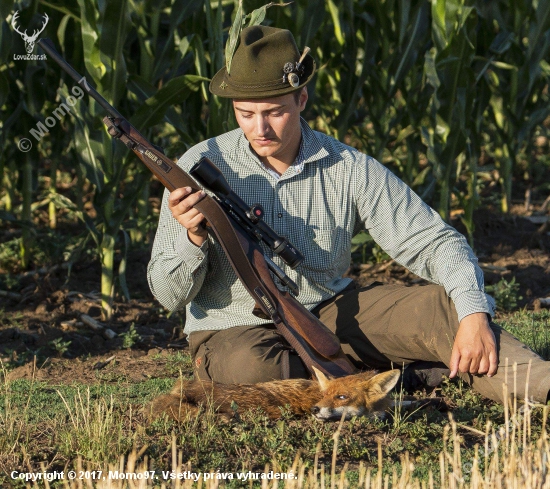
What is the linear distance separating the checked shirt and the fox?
59 cm

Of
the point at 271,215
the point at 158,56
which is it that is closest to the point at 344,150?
the point at 271,215

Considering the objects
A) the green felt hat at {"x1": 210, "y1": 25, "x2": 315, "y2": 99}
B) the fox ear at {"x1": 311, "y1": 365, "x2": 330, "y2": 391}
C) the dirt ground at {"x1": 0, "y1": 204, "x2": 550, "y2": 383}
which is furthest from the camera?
the dirt ground at {"x1": 0, "y1": 204, "x2": 550, "y2": 383}

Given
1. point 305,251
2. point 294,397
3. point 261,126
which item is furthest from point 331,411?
point 261,126

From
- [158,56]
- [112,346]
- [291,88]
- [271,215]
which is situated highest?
[158,56]

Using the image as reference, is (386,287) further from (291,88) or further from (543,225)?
(543,225)

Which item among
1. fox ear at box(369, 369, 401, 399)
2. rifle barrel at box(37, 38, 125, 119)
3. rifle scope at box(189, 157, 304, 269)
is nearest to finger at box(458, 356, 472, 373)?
fox ear at box(369, 369, 401, 399)

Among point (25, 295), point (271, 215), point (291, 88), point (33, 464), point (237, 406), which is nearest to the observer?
point (33, 464)

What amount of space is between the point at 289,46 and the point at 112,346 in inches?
109

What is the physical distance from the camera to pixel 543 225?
9531 millimetres

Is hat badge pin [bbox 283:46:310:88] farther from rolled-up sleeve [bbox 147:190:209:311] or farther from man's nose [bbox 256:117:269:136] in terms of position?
rolled-up sleeve [bbox 147:190:209:311]

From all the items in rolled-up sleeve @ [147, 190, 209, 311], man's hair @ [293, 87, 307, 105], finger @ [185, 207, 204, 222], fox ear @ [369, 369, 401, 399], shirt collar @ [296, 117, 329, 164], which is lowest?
fox ear @ [369, 369, 401, 399]

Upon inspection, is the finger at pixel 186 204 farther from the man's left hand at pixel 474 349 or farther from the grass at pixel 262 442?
the man's left hand at pixel 474 349

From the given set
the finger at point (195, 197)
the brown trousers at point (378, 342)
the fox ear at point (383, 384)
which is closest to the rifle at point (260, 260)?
the finger at point (195, 197)

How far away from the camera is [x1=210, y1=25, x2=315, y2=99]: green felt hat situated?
14.1 ft
